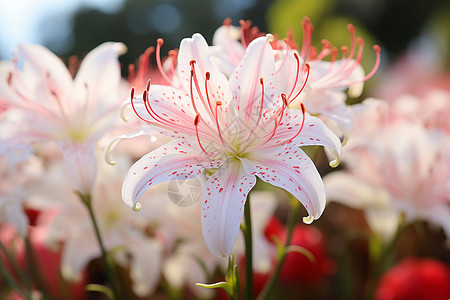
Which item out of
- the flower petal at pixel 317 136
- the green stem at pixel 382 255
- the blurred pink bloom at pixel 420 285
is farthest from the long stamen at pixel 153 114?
the blurred pink bloom at pixel 420 285

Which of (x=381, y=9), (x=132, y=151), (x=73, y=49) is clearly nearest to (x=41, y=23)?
(x=73, y=49)

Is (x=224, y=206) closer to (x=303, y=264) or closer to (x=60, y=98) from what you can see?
(x=60, y=98)

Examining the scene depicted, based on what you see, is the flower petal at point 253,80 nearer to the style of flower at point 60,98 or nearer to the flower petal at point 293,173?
the flower petal at point 293,173

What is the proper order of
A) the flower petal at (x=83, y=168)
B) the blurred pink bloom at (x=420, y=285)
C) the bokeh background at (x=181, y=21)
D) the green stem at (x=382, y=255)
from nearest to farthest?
the flower petal at (x=83, y=168), the green stem at (x=382, y=255), the blurred pink bloom at (x=420, y=285), the bokeh background at (x=181, y=21)

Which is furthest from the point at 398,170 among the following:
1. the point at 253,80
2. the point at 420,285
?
the point at 253,80

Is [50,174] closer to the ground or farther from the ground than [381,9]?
farther from the ground

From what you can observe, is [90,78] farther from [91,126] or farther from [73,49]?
[73,49]
